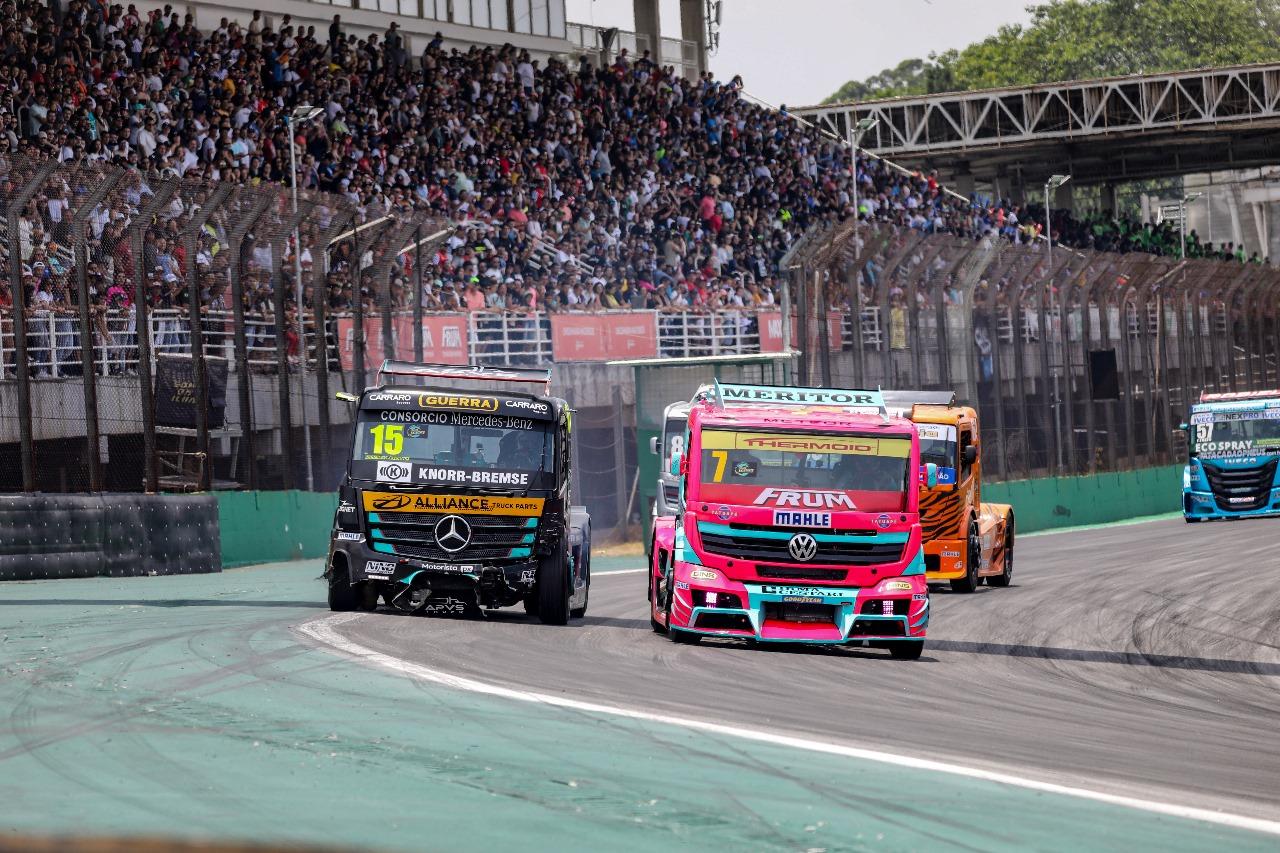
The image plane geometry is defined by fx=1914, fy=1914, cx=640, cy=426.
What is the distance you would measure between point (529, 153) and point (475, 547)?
23423 mm

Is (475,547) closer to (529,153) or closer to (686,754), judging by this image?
(686,754)

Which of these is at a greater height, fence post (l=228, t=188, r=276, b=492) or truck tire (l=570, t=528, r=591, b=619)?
fence post (l=228, t=188, r=276, b=492)

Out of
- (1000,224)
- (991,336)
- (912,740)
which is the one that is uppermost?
(1000,224)

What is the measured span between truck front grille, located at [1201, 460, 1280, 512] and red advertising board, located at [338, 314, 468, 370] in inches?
645

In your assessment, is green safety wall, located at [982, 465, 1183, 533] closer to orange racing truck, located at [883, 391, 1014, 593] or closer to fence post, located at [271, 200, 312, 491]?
orange racing truck, located at [883, 391, 1014, 593]

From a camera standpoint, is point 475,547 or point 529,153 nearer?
point 475,547

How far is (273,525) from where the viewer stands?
75.4ft

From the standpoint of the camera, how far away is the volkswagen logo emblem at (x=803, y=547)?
13648 millimetres

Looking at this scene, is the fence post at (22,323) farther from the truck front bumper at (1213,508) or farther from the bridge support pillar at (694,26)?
the bridge support pillar at (694,26)

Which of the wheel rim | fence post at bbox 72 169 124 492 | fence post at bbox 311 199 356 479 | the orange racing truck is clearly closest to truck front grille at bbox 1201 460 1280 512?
the orange racing truck

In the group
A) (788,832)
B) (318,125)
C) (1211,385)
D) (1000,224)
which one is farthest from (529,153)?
(788,832)

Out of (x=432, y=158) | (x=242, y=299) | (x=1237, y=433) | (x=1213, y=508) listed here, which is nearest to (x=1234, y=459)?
(x=1237, y=433)

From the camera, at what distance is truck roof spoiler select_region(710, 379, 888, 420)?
49.3 feet

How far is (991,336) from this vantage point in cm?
3306
